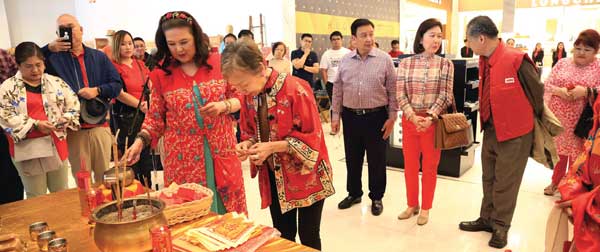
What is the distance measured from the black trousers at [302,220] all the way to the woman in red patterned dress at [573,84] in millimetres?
2720

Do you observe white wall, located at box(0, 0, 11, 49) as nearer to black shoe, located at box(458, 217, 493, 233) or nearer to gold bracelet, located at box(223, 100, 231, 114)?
gold bracelet, located at box(223, 100, 231, 114)

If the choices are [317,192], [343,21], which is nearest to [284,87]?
[317,192]

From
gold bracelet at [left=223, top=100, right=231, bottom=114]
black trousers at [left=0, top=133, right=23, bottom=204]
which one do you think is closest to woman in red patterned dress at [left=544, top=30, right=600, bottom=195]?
gold bracelet at [left=223, top=100, right=231, bottom=114]

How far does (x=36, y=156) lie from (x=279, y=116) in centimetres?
202

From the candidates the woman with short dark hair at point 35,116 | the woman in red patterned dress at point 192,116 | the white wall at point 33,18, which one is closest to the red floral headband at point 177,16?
the woman in red patterned dress at point 192,116

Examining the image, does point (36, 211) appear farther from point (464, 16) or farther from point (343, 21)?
point (464, 16)

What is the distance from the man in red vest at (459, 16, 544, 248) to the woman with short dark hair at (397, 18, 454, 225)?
30 cm

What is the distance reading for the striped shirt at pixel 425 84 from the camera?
311 cm

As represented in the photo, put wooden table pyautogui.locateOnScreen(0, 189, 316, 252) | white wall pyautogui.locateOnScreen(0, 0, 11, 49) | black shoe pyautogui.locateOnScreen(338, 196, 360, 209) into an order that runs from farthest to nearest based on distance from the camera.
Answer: white wall pyautogui.locateOnScreen(0, 0, 11, 49) → black shoe pyautogui.locateOnScreen(338, 196, 360, 209) → wooden table pyautogui.locateOnScreen(0, 189, 316, 252)

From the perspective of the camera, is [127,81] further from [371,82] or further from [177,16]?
[371,82]

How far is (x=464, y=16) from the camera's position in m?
17.1

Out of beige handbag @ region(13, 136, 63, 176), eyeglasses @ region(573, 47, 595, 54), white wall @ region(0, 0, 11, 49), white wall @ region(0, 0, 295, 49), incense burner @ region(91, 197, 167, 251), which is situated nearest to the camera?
incense burner @ region(91, 197, 167, 251)

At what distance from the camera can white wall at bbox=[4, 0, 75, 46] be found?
7.54 m

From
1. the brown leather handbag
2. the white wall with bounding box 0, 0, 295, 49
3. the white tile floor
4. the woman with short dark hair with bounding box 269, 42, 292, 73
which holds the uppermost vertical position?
the white wall with bounding box 0, 0, 295, 49
